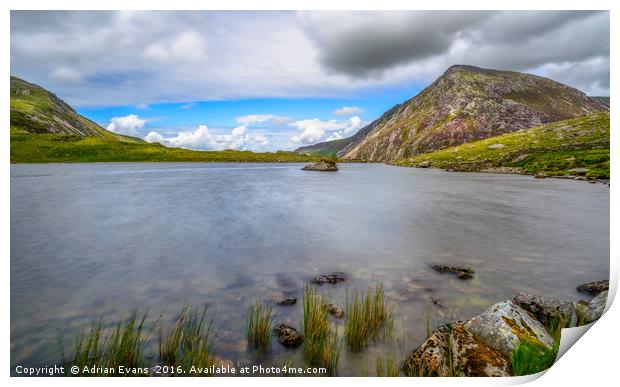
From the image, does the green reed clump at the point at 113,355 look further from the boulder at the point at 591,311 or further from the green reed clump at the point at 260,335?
the boulder at the point at 591,311

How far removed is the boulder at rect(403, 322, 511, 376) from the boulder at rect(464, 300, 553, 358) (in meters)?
0.19

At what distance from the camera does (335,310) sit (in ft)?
25.4

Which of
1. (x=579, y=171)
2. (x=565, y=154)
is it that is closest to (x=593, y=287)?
(x=579, y=171)

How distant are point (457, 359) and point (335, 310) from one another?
2.94m

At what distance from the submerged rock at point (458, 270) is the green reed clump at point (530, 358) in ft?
14.6

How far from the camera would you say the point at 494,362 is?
5.48 metres

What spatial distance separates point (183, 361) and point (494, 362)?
5507 mm
